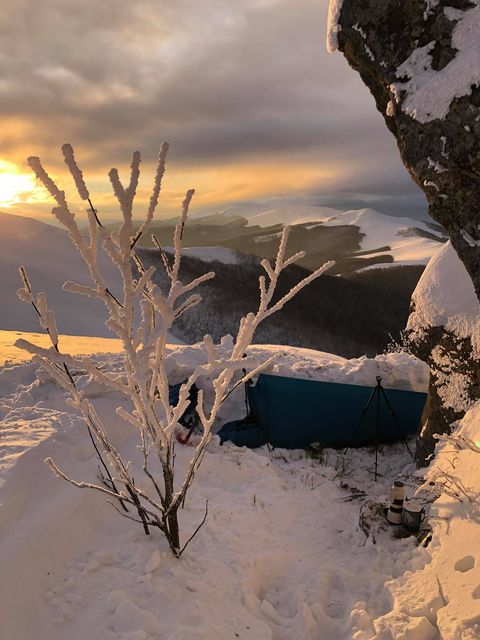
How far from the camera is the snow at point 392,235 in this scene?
56.5 m

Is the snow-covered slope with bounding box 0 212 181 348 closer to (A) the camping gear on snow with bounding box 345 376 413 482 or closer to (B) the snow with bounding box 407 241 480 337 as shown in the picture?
(A) the camping gear on snow with bounding box 345 376 413 482

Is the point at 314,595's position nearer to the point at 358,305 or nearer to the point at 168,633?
the point at 168,633

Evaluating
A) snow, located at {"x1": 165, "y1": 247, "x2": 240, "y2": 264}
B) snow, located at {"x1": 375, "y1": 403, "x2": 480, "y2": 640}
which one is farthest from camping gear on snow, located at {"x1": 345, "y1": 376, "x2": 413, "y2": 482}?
snow, located at {"x1": 165, "y1": 247, "x2": 240, "y2": 264}

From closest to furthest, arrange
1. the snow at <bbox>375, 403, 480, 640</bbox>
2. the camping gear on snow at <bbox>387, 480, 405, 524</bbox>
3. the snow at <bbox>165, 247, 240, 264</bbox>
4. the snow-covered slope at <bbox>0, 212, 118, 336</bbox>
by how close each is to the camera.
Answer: the snow at <bbox>375, 403, 480, 640</bbox> < the camping gear on snow at <bbox>387, 480, 405, 524</bbox> < the snow-covered slope at <bbox>0, 212, 118, 336</bbox> < the snow at <bbox>165, 247, 240, 264</bbox>

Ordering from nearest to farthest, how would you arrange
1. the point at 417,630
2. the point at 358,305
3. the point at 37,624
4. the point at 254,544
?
the point at 37,624
the point at 417,630
the point at 254,544
the point at 358,305

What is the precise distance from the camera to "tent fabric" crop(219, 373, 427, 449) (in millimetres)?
7926

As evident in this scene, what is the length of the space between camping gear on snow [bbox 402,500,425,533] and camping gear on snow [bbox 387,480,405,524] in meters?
0.08

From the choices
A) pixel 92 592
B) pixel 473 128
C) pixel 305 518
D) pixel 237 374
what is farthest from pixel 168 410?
pixel 237 374

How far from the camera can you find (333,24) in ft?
18.3

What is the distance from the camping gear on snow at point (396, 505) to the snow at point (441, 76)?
413 centimetres

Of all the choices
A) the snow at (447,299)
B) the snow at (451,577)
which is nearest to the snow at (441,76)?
the snow at (447,299)

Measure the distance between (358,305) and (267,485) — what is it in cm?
2915

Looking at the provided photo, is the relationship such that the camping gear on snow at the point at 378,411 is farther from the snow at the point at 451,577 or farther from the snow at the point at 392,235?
the snow at the point at 392,235

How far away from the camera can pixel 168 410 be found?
141 inches
